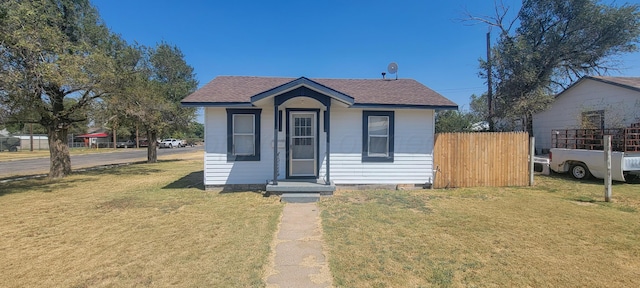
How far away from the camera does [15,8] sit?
26.1 ft

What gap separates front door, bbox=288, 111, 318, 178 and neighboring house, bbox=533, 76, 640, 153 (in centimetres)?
1403

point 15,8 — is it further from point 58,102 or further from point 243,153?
point 243,153

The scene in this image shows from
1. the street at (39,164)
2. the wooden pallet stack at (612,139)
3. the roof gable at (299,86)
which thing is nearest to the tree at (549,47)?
the wooden pallet stack at (612,139)

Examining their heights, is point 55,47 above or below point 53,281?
above

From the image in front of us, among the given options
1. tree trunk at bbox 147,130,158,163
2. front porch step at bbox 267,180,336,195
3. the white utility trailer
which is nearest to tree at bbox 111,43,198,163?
tree trunk at bbox 147,130,158,163

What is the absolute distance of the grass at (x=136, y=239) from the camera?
3.41 m

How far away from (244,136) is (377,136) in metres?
4.28

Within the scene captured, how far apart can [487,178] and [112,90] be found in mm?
14772

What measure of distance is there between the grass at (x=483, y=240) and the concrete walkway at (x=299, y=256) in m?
0.18

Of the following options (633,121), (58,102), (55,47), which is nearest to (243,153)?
(55,47)

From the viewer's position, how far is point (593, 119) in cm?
1409

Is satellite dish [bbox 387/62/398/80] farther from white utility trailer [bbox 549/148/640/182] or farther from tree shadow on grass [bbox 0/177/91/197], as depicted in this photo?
tree shadow on grass [bbox 0/177/91/197]

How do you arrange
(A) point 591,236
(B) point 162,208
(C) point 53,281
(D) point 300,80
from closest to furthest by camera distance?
1. (C) point 53,281
2. (A) point 591,236
3. (B) point 162,208
4. (D) point 300,80

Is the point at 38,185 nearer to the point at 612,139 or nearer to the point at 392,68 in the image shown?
the point at 392,68
